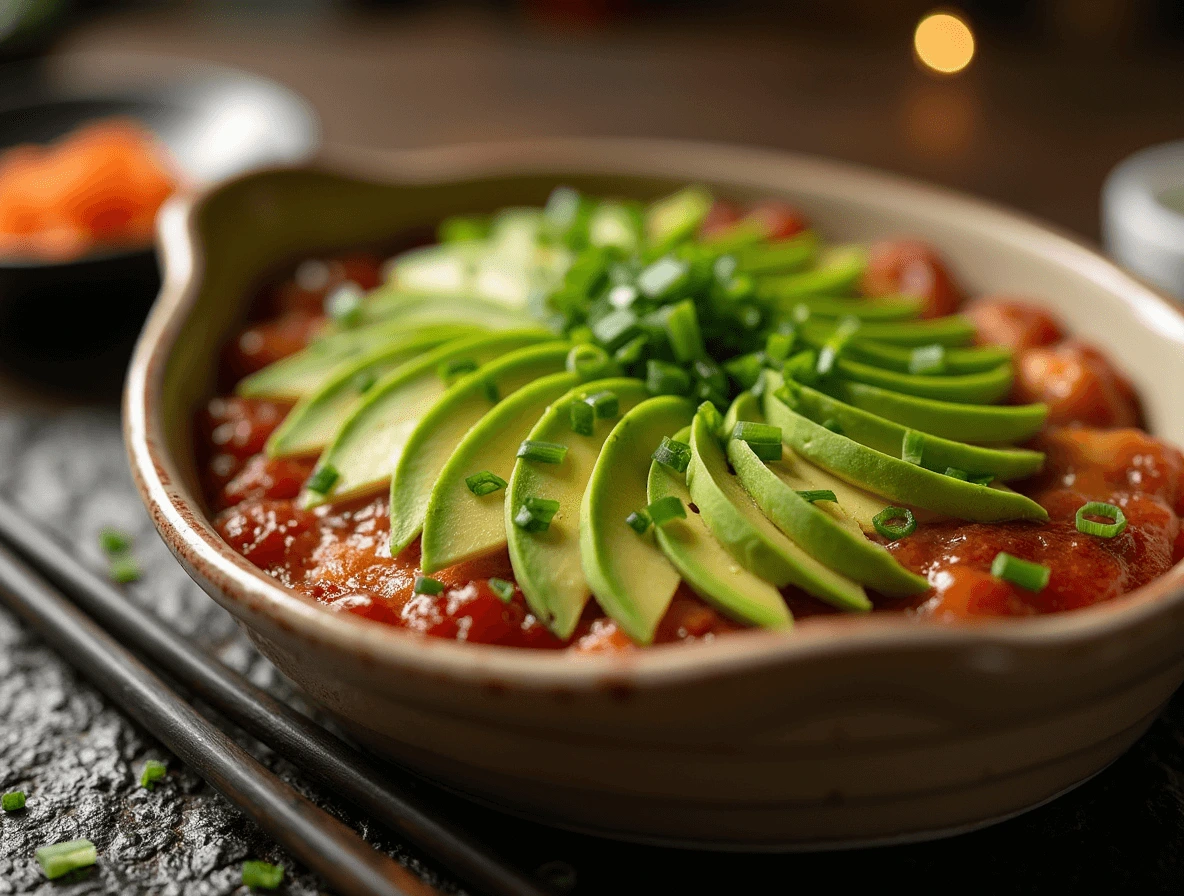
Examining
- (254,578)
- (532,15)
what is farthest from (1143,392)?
(532,15)

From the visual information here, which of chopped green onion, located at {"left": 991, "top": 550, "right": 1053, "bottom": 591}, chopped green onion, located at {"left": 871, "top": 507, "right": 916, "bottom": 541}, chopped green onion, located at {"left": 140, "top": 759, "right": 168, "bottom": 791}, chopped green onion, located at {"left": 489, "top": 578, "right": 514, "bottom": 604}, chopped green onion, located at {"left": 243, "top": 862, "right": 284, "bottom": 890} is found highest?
chopped green onion, located at {"left": 991, "top": 550, "right": 1053, "bottom": 591}

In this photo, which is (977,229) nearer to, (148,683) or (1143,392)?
(1143,392)

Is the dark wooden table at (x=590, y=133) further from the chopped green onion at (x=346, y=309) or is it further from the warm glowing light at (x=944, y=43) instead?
the chopped green onion at (x=346, y=309)

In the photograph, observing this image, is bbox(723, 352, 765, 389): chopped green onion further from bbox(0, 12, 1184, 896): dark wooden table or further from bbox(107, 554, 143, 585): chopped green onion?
bbox(107, 554, 143, 585): chopped green onion

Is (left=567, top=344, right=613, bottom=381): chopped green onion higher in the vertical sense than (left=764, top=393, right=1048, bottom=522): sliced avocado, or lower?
lower

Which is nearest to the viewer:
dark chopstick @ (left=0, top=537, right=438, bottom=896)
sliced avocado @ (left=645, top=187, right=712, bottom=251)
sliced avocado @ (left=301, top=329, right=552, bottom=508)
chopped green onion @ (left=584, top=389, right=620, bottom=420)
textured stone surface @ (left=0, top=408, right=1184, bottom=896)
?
dark chopstick @ (left=0, top=537, right=438, bottom=896)

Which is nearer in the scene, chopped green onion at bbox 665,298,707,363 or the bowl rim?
the bowl rim

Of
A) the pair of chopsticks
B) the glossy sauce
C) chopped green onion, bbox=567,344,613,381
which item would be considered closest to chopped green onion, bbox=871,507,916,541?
the glossy sauce
